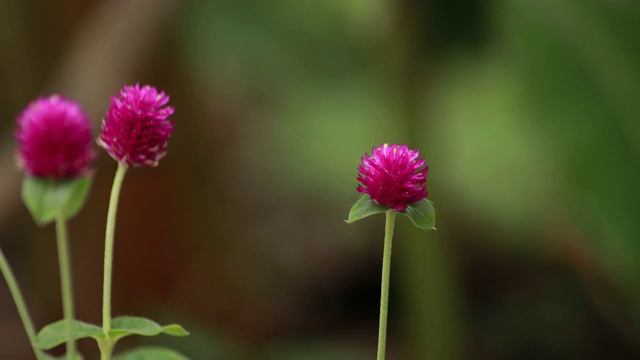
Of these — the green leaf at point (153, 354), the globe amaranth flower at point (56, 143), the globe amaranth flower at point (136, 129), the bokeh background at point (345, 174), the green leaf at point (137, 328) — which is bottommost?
the green leaf at point (137, 328)

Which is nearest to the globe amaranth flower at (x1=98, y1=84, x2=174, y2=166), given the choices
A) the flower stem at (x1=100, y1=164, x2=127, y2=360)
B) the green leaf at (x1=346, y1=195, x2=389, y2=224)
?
the flower stem at (x1=100, y1=164, x2=127, y2=360)

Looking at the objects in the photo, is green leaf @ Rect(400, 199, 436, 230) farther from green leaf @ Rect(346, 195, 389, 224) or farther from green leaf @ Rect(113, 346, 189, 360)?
green leaf @ Rect(113, 346, 189, 360)

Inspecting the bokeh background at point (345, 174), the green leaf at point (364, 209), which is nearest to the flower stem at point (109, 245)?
the green leaf at point (364, 209)

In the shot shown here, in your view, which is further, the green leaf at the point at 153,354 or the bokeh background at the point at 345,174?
the bokeh background at the point at 345,174

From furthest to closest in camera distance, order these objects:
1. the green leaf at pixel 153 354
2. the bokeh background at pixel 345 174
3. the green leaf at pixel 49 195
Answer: the bokeh background at pixel 345 174 → the green leaf at pixel 153 354 → the green leaf at pixel 49 195

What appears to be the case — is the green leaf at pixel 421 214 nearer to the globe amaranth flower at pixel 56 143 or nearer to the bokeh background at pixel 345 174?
the globe amaranth flower at pixel 56 143

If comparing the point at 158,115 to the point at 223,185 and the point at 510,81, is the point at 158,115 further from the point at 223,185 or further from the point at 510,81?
the point at 223,185

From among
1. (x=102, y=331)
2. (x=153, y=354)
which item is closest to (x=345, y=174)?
(x=153, y=354)
